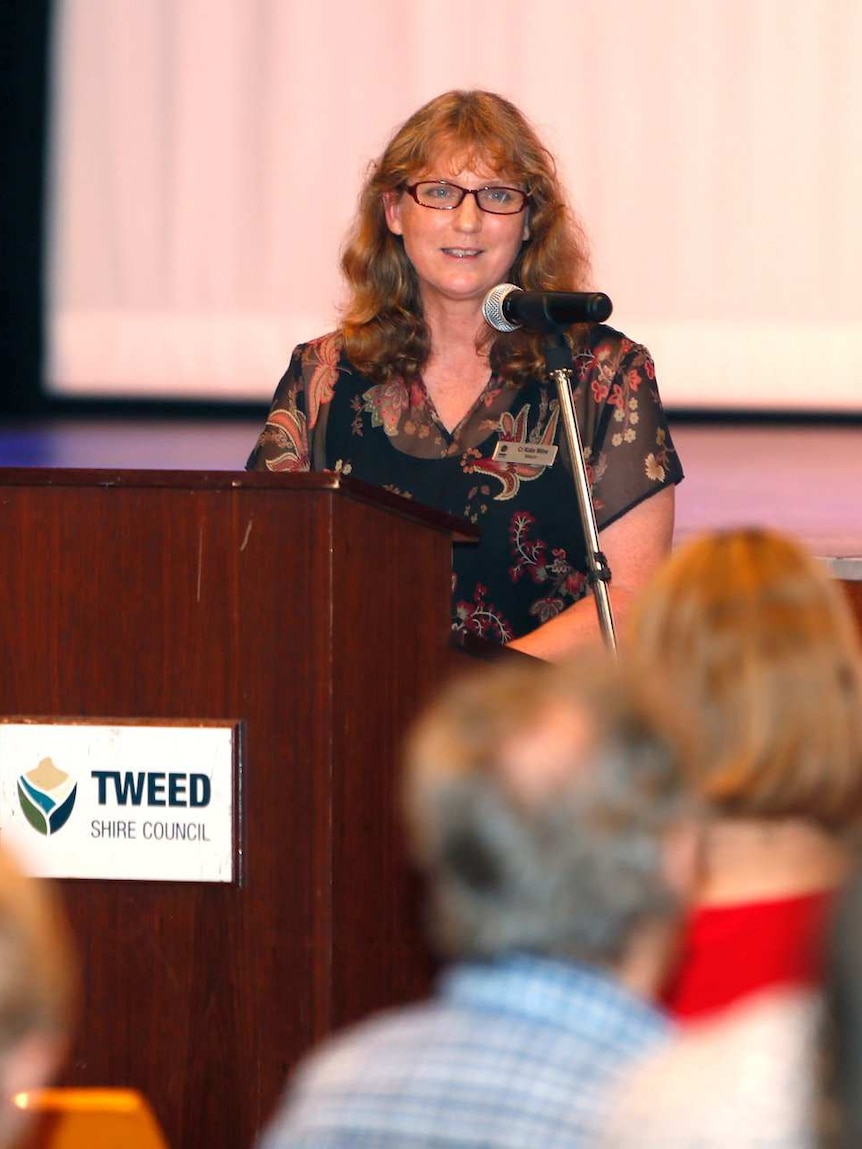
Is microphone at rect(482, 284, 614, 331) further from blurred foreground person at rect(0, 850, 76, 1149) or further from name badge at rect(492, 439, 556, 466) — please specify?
blurred foreground person at rect(0, 850, 76, 1149)

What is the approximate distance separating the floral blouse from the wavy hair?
→ 0.05 meters

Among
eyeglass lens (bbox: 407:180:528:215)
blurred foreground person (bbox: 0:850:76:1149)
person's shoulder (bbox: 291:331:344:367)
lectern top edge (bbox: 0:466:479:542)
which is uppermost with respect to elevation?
eyeglass lens (bbox: 407:180:528:215)

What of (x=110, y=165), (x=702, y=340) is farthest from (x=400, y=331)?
(x=110, y=165)

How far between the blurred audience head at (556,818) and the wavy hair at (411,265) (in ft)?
6.39

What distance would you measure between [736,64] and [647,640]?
4.20 m

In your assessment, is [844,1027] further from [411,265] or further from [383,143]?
[383,143]

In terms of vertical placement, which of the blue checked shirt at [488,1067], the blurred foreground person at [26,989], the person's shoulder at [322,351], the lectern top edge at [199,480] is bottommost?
the blue checked shirt at [488,1067]

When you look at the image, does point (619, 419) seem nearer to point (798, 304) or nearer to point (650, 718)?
point (650, 718)

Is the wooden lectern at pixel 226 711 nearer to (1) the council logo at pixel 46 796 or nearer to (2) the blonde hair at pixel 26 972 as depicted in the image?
(1) the council logo at pixel 46 796

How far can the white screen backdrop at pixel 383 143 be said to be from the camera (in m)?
5.50

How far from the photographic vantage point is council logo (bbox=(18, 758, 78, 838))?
86.9 inches

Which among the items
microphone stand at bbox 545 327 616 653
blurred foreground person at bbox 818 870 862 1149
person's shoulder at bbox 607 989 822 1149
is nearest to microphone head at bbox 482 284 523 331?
microphone stand at bbox 545 327 616 653

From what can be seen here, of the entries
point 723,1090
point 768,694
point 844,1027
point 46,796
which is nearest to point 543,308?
point 46,796

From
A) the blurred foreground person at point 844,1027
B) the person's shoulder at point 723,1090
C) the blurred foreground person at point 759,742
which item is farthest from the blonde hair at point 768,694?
the blurred foreground person at point 844,1027
